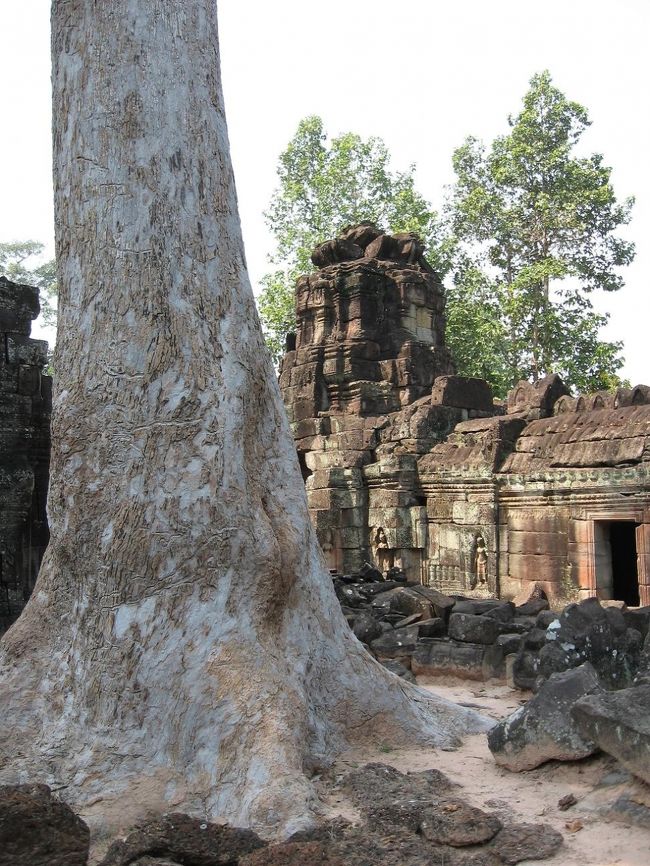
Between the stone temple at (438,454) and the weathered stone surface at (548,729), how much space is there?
18.0 ft

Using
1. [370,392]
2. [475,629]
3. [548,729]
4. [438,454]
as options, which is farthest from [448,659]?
[370,392]

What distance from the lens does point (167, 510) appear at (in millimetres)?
3701

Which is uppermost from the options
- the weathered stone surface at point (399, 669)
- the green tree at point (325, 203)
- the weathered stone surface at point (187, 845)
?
the green tree at point (325, 203)

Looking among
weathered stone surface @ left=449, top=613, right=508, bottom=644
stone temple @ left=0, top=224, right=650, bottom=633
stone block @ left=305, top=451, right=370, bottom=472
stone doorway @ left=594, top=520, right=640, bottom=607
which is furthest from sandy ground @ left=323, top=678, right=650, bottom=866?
stone block @ left=305, top=451, right=370, bottom=472

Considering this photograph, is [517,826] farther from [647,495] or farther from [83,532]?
[647,495]

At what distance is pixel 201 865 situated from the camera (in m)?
2.67

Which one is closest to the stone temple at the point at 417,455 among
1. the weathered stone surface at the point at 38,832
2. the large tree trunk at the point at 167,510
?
the large tree trunk at the point at 167,510

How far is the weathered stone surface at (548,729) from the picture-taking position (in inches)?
136

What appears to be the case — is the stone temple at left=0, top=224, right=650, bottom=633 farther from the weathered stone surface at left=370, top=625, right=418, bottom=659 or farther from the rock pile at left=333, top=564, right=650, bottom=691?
the weathered stone surface at left=370, top=625, right=418, bottom=659

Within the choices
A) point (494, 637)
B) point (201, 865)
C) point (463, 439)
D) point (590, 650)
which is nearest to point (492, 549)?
point (463, 439)

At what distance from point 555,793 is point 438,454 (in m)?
7.89

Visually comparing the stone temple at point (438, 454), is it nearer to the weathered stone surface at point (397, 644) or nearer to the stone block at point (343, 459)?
the stone block at point (343, 459)

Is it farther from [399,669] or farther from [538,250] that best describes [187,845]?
[538,250]

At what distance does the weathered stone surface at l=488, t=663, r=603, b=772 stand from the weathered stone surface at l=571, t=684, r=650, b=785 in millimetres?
133
